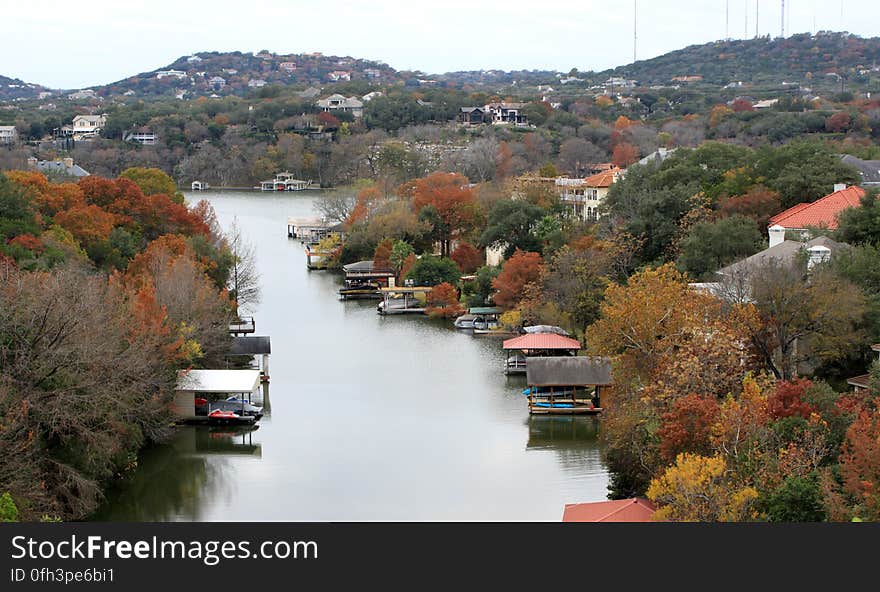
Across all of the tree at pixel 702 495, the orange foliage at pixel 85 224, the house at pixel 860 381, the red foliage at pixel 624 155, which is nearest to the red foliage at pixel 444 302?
the orange foliage at pixel 85 224

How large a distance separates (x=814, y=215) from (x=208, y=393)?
432 inches

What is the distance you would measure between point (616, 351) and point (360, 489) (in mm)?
3314

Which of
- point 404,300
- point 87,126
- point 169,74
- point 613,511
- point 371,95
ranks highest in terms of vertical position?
point 169,74

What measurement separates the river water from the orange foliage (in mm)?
4200

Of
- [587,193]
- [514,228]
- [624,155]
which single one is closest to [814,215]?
[514,228]

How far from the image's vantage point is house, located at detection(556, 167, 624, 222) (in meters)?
30.5

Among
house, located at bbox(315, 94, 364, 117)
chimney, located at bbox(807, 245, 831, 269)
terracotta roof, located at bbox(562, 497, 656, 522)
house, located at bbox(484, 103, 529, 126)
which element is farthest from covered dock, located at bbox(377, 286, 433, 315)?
house, located at bbox(315, 94, 364, 117)

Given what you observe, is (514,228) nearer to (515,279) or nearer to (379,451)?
(515,279)

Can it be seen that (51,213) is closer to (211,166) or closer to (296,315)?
(296,315)

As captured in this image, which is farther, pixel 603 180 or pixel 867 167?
pixel 603 180

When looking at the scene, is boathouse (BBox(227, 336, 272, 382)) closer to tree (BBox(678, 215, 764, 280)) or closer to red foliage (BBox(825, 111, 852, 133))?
tree (BBox(678, 215, 764, 280))

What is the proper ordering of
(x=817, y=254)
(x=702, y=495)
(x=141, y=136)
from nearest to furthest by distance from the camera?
(x=702, y=495) < (x=817, y=254) < (x=141, y=136)

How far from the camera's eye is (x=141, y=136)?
68562 millimetres

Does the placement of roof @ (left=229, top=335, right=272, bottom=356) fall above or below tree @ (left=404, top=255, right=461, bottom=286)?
below
